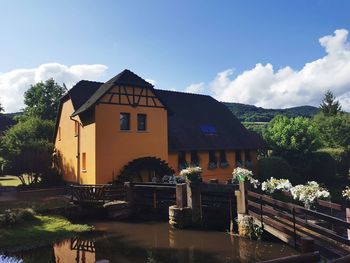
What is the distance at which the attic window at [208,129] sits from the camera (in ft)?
88.1

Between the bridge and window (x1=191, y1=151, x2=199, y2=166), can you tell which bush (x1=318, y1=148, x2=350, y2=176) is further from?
window (x1=191, y1=151, x2=199, y2=166)

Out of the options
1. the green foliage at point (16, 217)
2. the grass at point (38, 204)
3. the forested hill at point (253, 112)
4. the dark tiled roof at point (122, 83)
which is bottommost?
the green foliage at point (16, 217)

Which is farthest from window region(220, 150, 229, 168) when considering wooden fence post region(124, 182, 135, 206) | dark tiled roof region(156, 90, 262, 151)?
wooden fence post region(124, 182, 135, 206)

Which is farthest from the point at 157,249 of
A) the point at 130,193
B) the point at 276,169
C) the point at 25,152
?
the point at 276,169

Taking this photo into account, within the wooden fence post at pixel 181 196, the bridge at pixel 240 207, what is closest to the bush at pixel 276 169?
the bridge at pixel 240 207

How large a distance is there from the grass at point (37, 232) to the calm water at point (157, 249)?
23.1 inches

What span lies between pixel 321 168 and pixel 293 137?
10.7 ft

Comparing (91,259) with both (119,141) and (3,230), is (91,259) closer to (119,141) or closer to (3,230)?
(3,230)

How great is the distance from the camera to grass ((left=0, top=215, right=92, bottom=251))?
1212cm

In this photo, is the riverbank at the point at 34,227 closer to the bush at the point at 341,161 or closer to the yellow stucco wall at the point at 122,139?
the yellow stucco wall at the point at 122,139

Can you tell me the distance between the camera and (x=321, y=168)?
90.7ft

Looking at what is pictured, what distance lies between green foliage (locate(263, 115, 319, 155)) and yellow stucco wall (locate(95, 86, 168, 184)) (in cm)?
1100

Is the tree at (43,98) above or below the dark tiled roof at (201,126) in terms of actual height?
above

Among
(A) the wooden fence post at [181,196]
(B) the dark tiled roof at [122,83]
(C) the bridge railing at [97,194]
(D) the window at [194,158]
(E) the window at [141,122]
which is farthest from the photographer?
(D) the window at [194,158]
